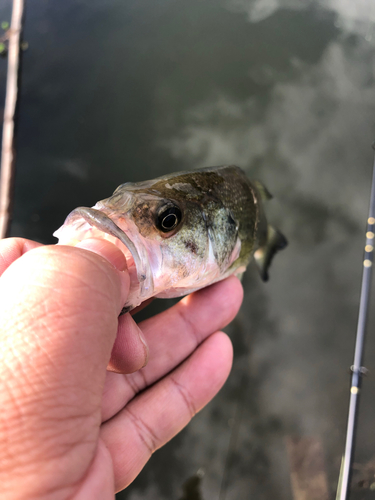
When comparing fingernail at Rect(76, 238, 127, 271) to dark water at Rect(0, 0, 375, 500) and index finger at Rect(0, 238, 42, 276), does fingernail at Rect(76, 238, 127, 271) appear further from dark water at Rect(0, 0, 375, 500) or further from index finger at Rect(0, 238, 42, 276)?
dark water at Rect(0, 0, 375, 500)

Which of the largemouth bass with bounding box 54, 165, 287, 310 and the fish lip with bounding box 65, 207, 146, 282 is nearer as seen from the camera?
the fish lip with bounding box 65, 207, 146, 282

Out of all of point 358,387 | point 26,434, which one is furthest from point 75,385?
point 358,387

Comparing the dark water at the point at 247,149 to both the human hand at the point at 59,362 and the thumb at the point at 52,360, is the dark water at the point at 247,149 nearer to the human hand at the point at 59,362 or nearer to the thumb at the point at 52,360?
the human hand at the point at 59,362

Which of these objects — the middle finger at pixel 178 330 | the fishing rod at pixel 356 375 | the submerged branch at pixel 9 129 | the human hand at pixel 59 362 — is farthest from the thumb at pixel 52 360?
the submerged branch at pixel 9 129

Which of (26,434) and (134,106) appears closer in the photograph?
(26,434)

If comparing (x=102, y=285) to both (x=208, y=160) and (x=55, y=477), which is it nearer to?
(x=55, y=477)

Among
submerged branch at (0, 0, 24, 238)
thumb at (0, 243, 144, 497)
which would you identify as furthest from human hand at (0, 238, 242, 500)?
submerged branch at (0, 0, 24, 238)

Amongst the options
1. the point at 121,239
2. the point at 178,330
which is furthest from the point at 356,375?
the point at 121,239

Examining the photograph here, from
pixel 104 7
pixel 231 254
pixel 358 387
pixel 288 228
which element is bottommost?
pixel 358 387
